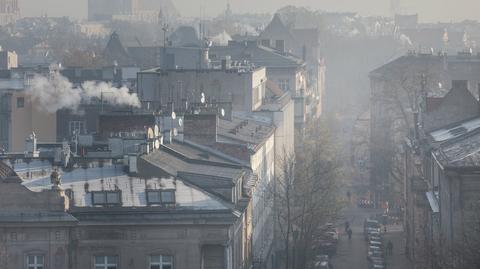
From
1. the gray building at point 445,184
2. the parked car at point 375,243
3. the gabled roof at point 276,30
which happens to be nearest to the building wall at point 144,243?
the gray building at point 445,184

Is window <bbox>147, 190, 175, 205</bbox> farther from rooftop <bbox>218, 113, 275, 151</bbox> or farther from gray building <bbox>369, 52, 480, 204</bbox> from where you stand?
gray building <bbox>369, 52, 480, 204</bbox>

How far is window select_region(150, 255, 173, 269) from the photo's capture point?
48469 mm

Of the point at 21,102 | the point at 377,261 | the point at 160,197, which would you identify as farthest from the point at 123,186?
the point at 21,102

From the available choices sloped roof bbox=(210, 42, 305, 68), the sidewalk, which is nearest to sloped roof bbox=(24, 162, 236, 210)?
the sidewalk

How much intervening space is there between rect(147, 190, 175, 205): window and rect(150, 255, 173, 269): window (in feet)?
5.06

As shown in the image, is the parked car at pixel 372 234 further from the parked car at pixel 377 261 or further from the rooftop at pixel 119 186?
the rooftop at pixel 119 186

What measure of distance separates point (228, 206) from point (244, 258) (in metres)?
6.47

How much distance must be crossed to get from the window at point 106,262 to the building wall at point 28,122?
32.4 meters

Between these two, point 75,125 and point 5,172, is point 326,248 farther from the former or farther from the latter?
point 5,172

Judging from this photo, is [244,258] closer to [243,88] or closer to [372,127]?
[243,88]

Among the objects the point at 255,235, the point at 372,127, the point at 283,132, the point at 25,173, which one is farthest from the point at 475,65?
the point at 25,173

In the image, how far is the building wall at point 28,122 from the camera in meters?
81.3

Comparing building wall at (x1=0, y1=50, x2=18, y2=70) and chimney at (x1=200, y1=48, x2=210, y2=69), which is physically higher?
chimney at (x1=200, y1=48, x2=210, y2=69)

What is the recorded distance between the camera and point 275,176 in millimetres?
79875
